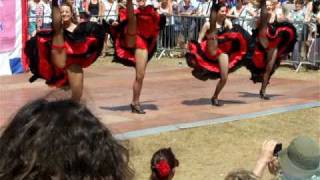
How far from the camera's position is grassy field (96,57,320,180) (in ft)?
20.9

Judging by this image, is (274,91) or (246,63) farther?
(274,91)

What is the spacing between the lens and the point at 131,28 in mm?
8578

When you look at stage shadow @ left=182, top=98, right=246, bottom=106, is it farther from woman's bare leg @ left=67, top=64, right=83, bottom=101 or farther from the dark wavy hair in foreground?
the dark wavy hair in foreground

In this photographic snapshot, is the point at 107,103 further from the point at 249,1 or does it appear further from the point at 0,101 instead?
the point at 249,1

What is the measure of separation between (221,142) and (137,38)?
2.12m

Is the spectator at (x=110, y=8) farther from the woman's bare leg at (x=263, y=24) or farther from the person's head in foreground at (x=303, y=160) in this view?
the person's head in foreground at (x=303, y=160)

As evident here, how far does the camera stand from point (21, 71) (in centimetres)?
1351

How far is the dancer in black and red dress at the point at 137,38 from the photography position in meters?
8.70

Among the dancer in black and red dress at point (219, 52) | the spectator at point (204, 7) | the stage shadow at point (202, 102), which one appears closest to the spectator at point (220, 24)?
the dancer in black and red dress at point (219, 52)

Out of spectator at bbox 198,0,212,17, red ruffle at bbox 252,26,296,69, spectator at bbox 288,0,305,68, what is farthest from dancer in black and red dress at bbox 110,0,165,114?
spectator at bbox 198,0,212,17

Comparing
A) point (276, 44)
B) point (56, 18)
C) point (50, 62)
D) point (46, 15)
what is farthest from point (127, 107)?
point (46, 15)

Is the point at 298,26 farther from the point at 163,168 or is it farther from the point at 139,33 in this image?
the point at 163,168

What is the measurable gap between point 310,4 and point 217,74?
6.56 metres

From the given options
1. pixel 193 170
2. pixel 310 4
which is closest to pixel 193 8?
pixel 310 4
